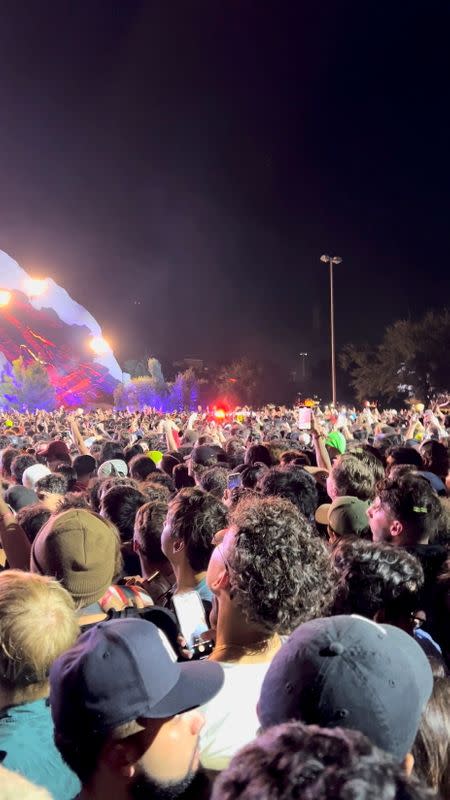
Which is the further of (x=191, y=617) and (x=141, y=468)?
(x=141, y=468)

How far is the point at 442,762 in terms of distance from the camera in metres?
1.83

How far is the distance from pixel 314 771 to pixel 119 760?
0.83 meters

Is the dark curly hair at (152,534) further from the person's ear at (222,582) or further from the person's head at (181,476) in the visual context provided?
the person's head at (181,476)

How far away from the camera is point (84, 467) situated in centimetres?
777

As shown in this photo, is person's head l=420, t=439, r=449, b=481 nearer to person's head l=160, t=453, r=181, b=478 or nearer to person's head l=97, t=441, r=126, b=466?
person's head l=160, t=453, r=181, b=478

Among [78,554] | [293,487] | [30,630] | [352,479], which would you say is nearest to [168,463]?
[293,487]

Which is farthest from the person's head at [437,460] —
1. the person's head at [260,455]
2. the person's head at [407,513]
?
the person's head at [407,513]

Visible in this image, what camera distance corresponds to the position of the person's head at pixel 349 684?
4.87 feet

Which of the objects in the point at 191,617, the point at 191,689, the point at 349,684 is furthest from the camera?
the point at 191,617

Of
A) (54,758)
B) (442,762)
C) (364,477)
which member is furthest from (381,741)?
(364,477)

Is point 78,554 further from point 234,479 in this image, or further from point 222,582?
point 234,479

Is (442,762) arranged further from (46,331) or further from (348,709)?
(46,331)

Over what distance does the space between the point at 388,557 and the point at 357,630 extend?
1234 millimetres

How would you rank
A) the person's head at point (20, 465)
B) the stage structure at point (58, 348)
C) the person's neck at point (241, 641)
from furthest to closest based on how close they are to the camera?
the stage structure at point (58, 348) < the person's head at point (20, 465) < the person's neck at point (241, 641)
